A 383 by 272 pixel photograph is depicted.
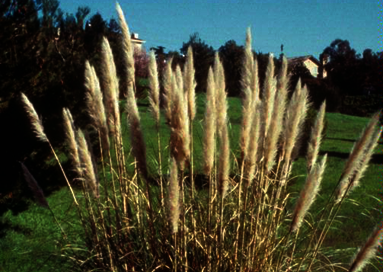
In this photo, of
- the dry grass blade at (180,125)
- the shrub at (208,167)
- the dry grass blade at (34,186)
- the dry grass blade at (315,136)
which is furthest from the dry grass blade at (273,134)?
the dry grass blade at (34,186)

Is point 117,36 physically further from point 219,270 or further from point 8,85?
point 219,270

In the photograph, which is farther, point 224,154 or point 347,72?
point 347,72

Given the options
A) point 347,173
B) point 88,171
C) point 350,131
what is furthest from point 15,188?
point 350,131

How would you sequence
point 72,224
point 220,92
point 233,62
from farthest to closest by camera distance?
point 233,62
point 72,224
point 220,92

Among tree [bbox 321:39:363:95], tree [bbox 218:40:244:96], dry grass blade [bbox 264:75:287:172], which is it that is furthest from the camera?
tree [bbox 321:39:363:95]

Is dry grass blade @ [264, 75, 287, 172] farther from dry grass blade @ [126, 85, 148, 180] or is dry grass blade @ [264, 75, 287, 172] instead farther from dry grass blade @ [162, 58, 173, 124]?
dry grass blade @ [126, 85, 148, 180]

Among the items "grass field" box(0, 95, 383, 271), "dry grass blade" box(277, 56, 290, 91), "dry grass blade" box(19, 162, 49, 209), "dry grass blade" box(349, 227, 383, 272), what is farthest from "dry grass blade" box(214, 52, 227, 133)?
"dry grass blade" box(19, 162, 49, 209)

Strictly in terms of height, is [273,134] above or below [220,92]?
below

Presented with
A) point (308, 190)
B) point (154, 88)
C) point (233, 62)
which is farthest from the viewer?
point (233, 62)

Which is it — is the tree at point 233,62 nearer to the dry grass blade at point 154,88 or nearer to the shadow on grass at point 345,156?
the shadow on grass at point 345,156

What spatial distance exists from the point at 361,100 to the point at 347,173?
2702 cm

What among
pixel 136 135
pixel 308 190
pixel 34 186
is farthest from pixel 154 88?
pixel 308 190

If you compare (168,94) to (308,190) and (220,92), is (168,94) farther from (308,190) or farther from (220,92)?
(308,190)

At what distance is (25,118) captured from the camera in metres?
5.93
